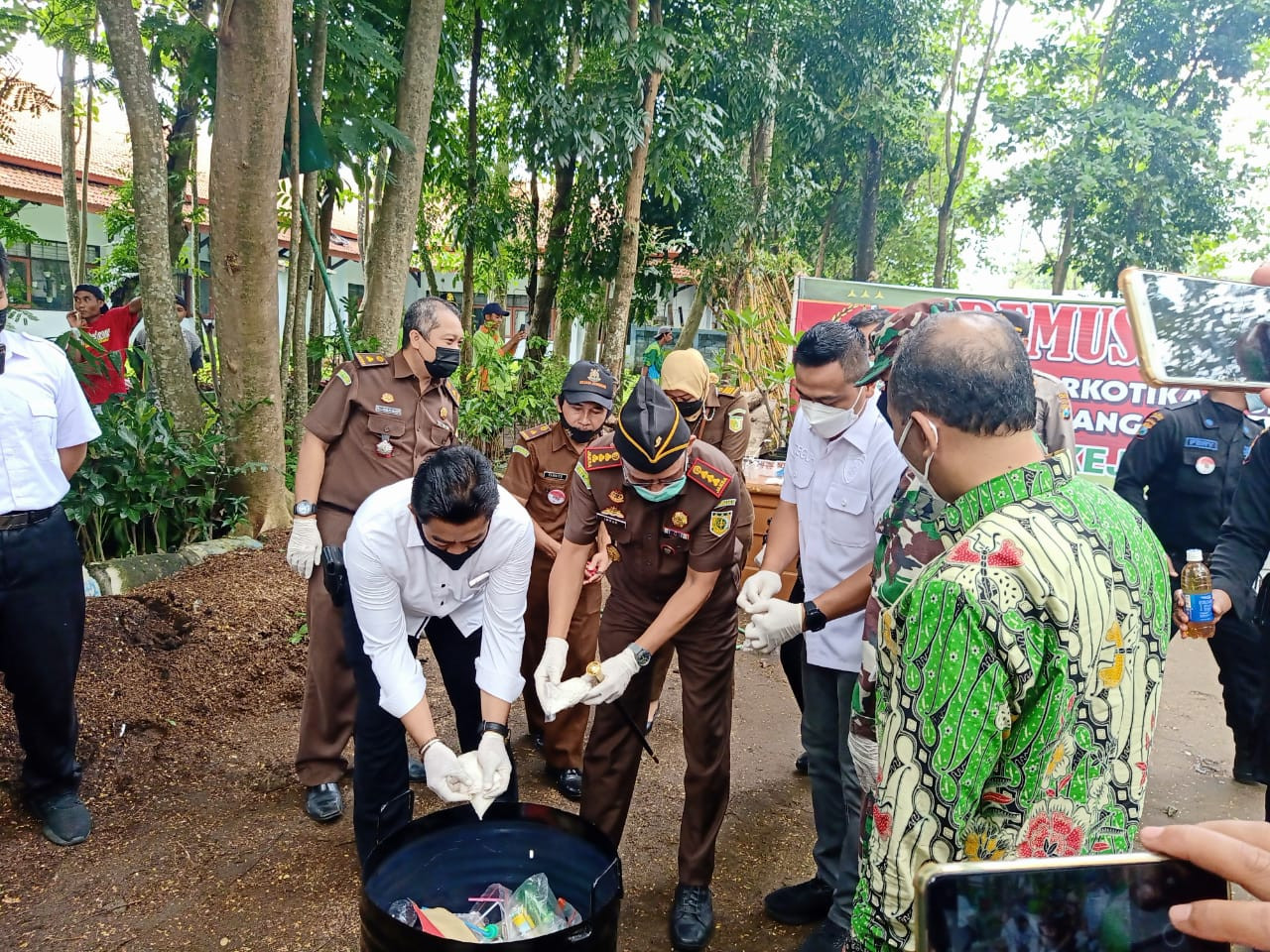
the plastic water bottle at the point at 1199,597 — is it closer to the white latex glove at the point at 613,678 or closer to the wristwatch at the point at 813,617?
the wristwatch at the point at 813,617

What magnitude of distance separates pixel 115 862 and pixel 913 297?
548cm

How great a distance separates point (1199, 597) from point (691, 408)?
7.41 feet

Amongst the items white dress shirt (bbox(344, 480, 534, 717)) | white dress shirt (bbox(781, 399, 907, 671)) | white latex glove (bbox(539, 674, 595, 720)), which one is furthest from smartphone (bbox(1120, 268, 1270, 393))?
white latex glove (bbox(539, 674, 595, 720))

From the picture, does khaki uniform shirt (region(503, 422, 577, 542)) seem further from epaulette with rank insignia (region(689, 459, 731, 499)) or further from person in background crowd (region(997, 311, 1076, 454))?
person in background crowd (region(997, 311, 1076, 454))

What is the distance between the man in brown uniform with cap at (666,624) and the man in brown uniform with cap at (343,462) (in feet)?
3.14

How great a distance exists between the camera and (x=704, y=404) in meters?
4.38

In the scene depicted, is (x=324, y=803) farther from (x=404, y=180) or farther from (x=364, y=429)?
(x=404, y=180)

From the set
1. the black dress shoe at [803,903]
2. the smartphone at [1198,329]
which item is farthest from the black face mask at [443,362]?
the smartphone at [1198,329]

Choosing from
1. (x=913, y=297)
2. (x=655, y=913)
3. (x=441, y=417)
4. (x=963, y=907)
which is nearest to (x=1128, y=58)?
(x=913, y=297)

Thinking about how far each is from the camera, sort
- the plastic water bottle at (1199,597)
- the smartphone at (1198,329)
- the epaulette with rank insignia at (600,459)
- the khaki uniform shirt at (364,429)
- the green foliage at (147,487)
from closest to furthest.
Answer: the smartphone at (1198,329) → the epaulette with rank insignia at (600,459) → the plastic water bottle at (1199,597) → the khaki uniform shirt at (364,429) → the green foliage at (147,487)

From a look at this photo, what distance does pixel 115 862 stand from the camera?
2668 mm

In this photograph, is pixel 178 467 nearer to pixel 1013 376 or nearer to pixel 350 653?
pixel 350 653

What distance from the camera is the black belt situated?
252cm

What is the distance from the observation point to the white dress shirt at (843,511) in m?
2.38
